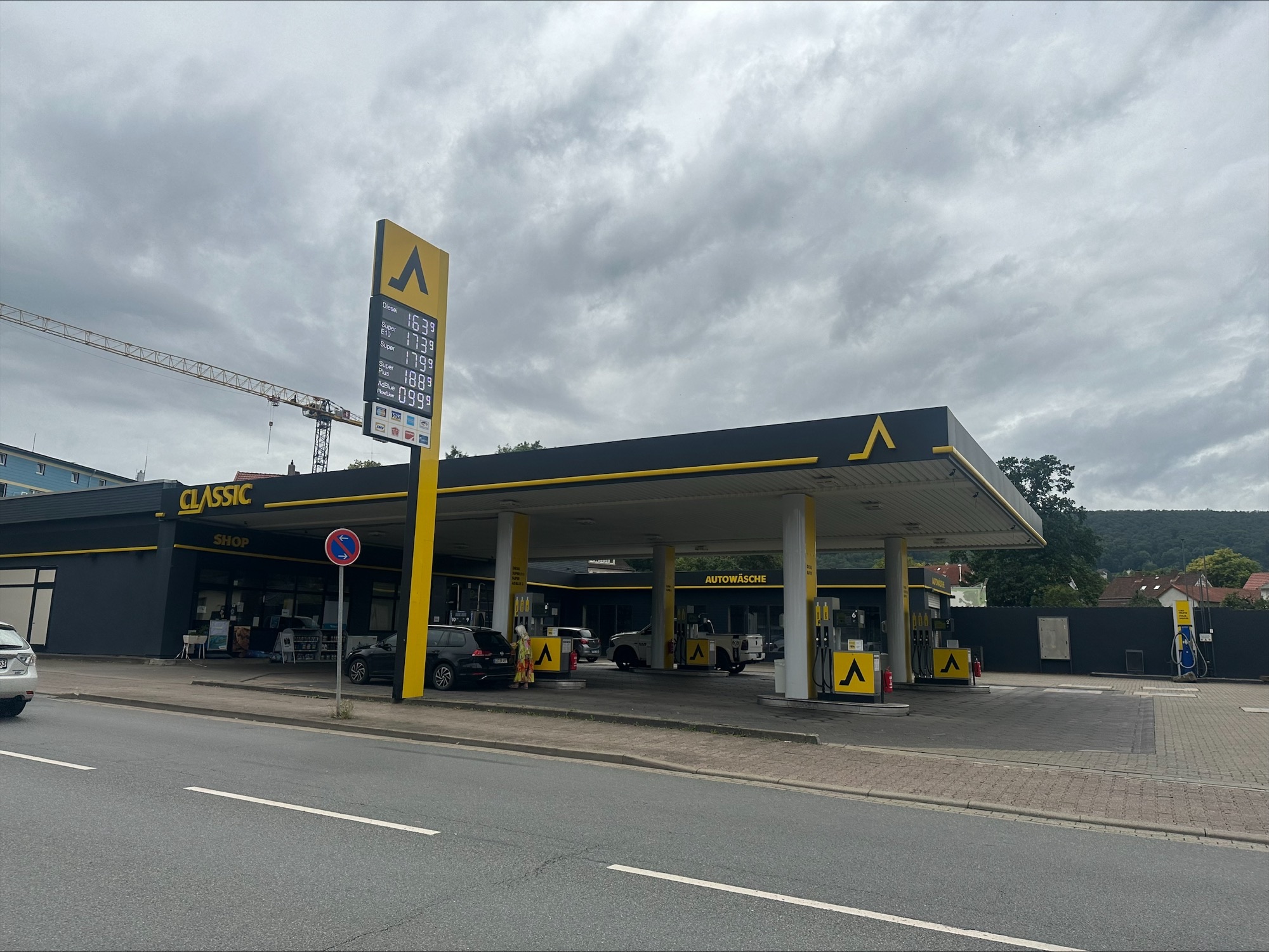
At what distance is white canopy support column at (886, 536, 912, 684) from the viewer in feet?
79.5

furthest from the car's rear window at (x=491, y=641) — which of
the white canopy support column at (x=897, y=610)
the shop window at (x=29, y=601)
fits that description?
the shop window at (x=29, y=601)

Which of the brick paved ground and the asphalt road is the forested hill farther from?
the asphalt road

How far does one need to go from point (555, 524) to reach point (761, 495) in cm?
846

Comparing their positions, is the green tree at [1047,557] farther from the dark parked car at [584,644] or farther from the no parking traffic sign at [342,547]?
the no parking traffic sign at [342,547]

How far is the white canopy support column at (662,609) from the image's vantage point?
2878 cm

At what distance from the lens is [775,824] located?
7.10m

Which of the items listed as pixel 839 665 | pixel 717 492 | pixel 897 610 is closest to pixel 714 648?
pixel 897 610

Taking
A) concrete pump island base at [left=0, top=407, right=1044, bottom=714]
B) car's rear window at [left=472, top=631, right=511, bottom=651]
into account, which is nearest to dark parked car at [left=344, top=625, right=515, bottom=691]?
car's rear window at [left=472, top=631, right=511, bottom=651]

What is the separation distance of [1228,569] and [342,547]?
115 meters

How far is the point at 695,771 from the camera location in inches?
384

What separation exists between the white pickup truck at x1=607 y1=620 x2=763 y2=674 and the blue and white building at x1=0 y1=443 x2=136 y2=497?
44.3 meters

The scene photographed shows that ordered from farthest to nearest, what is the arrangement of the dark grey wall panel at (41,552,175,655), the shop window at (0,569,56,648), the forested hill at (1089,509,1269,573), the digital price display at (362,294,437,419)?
the forested hill at (1089,509,1269,573) → the shop window at (0,569,56,648) → the dark grey wall panel at (41,552,175,655) → the digital price display at (362,294,437,419)

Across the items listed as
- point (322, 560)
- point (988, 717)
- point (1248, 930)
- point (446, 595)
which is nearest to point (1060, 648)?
point (988, 717)

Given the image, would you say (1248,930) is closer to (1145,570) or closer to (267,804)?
(267,804)
